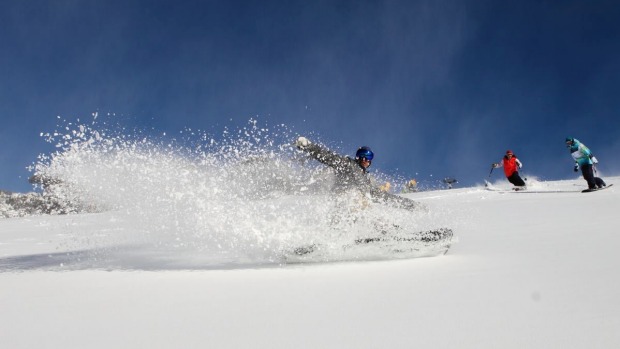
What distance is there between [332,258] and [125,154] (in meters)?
4.60

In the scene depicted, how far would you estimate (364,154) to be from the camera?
7.48 m

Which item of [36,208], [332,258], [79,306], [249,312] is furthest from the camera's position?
[36,208]

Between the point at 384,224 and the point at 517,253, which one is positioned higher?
the point at 384,224

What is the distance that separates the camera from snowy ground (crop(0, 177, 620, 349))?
248 cm

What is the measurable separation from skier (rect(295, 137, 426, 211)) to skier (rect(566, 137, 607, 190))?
1312 centimetres

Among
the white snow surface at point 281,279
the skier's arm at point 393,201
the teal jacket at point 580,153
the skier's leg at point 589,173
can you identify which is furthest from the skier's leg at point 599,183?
the skier's arm at point 393,201

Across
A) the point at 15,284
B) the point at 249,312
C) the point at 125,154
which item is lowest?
the point at 249,312

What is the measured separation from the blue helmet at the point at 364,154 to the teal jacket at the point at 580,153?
1334 cm

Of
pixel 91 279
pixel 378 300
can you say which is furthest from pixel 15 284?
pixel 378 300

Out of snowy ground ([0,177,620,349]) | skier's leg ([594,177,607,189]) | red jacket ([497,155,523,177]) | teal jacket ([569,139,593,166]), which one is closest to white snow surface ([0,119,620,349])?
snowy ground ([0,177,620,349])

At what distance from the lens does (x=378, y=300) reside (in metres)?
3.29

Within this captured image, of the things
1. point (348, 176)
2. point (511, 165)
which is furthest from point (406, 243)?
point (511, 165)

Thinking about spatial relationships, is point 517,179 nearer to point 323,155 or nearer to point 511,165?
point 511,165

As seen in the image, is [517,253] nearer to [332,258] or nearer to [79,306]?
[332,258]
